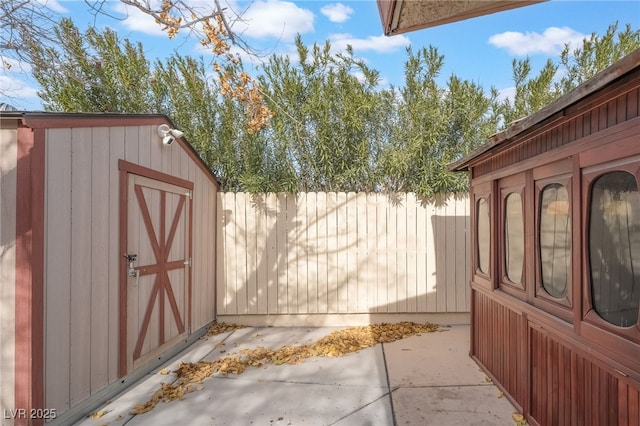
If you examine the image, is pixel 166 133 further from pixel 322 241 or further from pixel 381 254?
pixel 381 254

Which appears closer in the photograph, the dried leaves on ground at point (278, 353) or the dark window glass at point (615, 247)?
the dark window glass at point (615, 247)

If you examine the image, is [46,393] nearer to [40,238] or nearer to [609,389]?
[40,238]

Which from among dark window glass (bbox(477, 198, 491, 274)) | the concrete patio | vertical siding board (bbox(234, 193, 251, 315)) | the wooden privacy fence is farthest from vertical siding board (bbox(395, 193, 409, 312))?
vertical siding board (bbox(234, 193, 251, 315))

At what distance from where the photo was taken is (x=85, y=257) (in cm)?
265

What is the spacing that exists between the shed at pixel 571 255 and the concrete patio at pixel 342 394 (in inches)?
A: 16.0

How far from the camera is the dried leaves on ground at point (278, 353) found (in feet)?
9.98

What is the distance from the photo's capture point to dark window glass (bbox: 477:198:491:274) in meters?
3.44

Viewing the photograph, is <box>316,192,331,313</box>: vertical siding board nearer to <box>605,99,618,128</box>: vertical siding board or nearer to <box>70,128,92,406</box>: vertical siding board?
<box>70,128,92,406</box>: vertical siding board

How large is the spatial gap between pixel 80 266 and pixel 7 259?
449 millimetres

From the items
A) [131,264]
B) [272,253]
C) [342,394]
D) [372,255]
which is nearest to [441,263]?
[372,255]

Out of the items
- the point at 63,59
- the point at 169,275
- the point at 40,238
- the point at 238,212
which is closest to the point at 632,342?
the point at 40,238

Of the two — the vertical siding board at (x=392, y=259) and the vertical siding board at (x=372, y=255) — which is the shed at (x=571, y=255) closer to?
the vertical siding board at (x=392, y=259)

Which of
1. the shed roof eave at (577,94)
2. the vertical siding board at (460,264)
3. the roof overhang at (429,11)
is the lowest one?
the vertical siding board at (460,264)

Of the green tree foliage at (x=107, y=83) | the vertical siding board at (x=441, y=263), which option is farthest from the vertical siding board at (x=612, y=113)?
the green tree foliage at (x=107, y=83)
